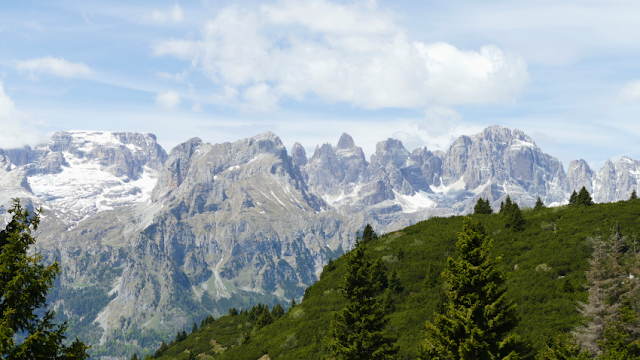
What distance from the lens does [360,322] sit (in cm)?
3033

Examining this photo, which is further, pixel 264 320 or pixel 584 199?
pixel 264 320

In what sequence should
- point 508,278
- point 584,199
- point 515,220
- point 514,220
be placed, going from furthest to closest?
point 584,199
point 514,220
point 515,220
point 508,278

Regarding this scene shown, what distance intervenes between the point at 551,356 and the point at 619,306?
7637 millimetres

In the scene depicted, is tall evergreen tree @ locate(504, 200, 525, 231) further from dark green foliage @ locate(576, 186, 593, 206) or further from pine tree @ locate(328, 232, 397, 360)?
pine tree @ locate(328, 232, 397, 360)

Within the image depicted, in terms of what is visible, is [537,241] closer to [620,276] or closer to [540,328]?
[540,328]

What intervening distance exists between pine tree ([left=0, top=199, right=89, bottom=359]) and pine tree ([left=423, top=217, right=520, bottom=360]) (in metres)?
16.6

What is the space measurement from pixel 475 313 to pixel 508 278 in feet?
110

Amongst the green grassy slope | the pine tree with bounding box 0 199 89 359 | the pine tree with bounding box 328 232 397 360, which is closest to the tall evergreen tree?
the green grassy slope

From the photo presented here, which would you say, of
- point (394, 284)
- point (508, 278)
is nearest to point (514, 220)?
point (508, 278)

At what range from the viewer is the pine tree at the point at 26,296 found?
1678cm

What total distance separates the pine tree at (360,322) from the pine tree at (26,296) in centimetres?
1740

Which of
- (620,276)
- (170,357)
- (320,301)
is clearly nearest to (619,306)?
(620,276)

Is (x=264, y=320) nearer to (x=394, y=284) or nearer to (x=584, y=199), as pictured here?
(x=394, y=284)

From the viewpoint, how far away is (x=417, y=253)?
66.3m
